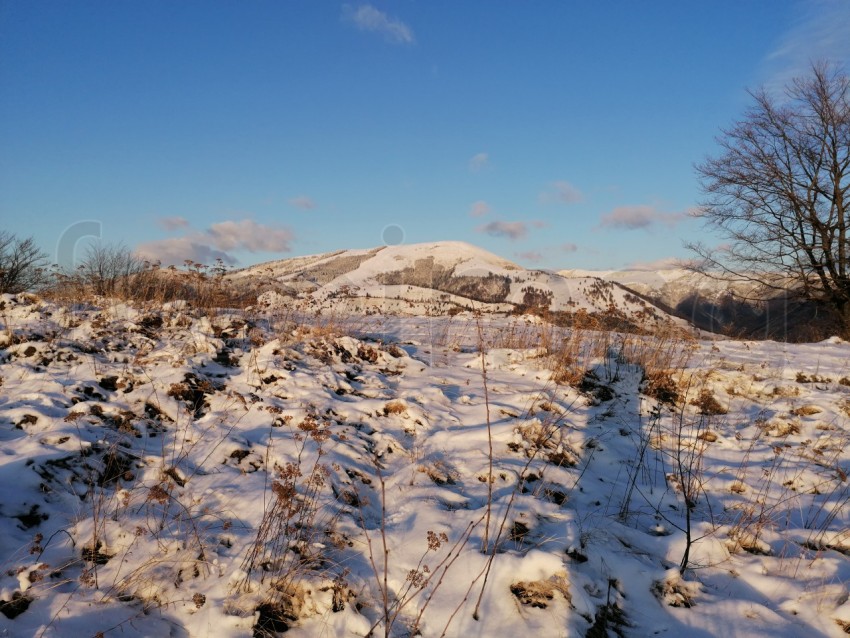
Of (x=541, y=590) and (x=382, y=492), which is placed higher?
(x=382, y=492)

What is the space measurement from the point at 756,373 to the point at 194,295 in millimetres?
9973

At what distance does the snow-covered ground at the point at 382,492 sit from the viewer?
93.7 inches

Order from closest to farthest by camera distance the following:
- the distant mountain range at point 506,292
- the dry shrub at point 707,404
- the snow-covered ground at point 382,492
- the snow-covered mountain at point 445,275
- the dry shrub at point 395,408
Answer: the snow-covered ground at point 382,492 < the dry shrub at point 395,408 < the dry shrub at point 707,404 < the distant mountain range at point 506,292 < the snow-covered mountain at point 445,275

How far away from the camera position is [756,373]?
7.08 m

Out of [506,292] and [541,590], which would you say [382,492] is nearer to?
[541,590]

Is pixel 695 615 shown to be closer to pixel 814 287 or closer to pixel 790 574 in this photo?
pixel 790 574

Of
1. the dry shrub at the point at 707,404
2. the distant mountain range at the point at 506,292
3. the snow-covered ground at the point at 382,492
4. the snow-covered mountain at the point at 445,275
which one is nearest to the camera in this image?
the snow-covered ground at the point at 382,492

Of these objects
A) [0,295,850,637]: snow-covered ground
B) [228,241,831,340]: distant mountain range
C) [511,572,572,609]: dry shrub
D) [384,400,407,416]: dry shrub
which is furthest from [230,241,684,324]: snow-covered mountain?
[511,572,572,609]: dry shrub

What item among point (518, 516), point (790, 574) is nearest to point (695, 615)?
point (790, 574)

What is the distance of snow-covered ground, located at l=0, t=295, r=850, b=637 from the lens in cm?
238

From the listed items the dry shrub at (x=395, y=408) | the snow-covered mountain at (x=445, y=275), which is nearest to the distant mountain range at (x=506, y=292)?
the snow-covered mountain at (x=445, y=275)

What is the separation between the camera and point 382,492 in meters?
2.70

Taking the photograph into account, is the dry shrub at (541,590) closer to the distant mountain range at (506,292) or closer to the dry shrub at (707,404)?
the dry shrub at (707,404)

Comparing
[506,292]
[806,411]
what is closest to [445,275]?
[506,292]
